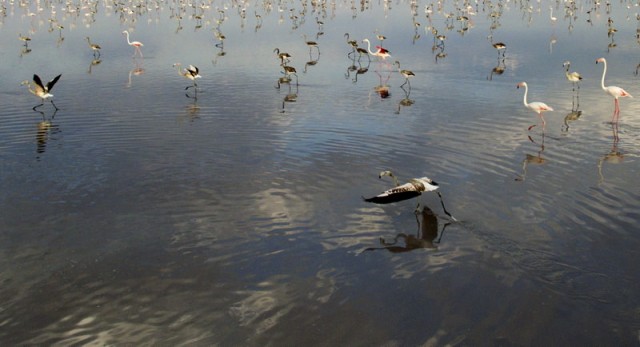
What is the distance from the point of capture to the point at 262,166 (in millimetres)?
14211

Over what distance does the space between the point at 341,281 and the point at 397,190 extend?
235cm

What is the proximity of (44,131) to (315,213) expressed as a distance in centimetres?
1005


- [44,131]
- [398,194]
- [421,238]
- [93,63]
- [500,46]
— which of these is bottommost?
[421,238]

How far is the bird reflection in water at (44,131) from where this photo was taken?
52.4 feet

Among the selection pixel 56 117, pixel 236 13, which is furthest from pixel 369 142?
pixel 236 13

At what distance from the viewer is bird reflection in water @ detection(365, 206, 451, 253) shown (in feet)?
32.9

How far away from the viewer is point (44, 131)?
1744 cm

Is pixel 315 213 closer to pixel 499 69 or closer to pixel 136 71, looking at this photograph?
pixel 136 71

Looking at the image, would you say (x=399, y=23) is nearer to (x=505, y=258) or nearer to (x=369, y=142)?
(x=369, y=142)

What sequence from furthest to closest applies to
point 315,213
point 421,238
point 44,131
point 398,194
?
point 44,131 < point 315,213 < point 398,194 < point 421,238

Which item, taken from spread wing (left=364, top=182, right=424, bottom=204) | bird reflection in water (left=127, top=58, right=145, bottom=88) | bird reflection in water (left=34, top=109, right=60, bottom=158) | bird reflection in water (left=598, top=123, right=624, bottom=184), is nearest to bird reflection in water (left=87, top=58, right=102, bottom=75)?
bird reflection in water (left=127, top=58, right=145, bottom=88)

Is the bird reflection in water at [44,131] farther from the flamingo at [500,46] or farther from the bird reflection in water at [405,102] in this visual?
the flamingo at [500,46]

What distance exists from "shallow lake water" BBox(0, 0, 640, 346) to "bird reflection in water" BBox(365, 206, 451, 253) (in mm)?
44

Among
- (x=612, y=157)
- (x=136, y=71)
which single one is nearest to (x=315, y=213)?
(x=612, y=157)
